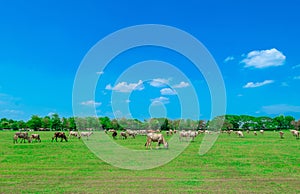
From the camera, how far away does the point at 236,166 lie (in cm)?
1507

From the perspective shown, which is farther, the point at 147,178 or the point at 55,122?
the point at 55,122

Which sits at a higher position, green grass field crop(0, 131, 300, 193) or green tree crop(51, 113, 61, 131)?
green tree crop(51, 113, 61, 131)

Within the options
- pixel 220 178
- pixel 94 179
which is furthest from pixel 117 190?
pixel 220 178

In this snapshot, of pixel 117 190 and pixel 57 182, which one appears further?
pixel 57 182

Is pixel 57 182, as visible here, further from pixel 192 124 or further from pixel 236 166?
pixel 192 124

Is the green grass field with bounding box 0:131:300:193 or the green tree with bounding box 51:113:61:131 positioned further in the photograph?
the green tree with bounding box 51:113:61:131

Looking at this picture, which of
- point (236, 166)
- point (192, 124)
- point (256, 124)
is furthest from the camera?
point (256, 124)

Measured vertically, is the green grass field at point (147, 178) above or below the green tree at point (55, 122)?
below

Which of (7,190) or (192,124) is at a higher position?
(192,124)

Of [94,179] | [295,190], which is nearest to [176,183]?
[94,179]

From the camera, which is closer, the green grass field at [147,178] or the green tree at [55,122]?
the green grass field at [147,178]

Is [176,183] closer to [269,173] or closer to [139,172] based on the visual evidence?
[139,172]

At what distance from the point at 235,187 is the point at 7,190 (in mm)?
7462

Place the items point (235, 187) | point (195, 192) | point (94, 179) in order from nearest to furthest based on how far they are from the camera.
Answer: point (195, 192) < point (235, 187) < point (94, 179)
